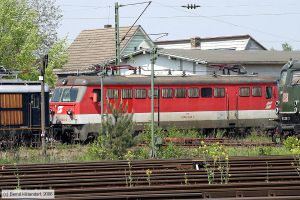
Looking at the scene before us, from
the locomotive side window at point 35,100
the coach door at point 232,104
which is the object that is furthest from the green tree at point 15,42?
the coach door at point 232,104

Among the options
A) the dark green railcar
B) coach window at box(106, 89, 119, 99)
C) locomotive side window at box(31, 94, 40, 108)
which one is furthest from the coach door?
locomotive side window at box(31, 94, 40, 108)

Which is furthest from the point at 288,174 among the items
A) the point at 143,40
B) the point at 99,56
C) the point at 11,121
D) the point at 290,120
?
the point at 143,40

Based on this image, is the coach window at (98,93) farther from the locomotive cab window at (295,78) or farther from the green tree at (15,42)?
the locomotive cab window at (295,78)

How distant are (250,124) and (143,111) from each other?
543 cm

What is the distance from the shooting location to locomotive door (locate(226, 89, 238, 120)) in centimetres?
3400

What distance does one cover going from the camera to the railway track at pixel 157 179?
37.7 ft

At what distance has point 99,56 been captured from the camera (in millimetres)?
56812

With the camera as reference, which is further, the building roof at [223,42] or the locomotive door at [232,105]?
the building roof at [223,42]

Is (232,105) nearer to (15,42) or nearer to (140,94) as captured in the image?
(140,94)

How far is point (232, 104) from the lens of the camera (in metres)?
34.2

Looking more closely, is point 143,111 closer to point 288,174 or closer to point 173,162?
point 173,162

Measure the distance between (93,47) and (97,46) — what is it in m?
0.46

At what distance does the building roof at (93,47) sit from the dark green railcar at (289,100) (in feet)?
91.6

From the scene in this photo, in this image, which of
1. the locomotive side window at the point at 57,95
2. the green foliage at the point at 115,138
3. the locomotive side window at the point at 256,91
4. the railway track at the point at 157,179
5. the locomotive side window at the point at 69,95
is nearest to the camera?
the railway track at the point at 157,179
